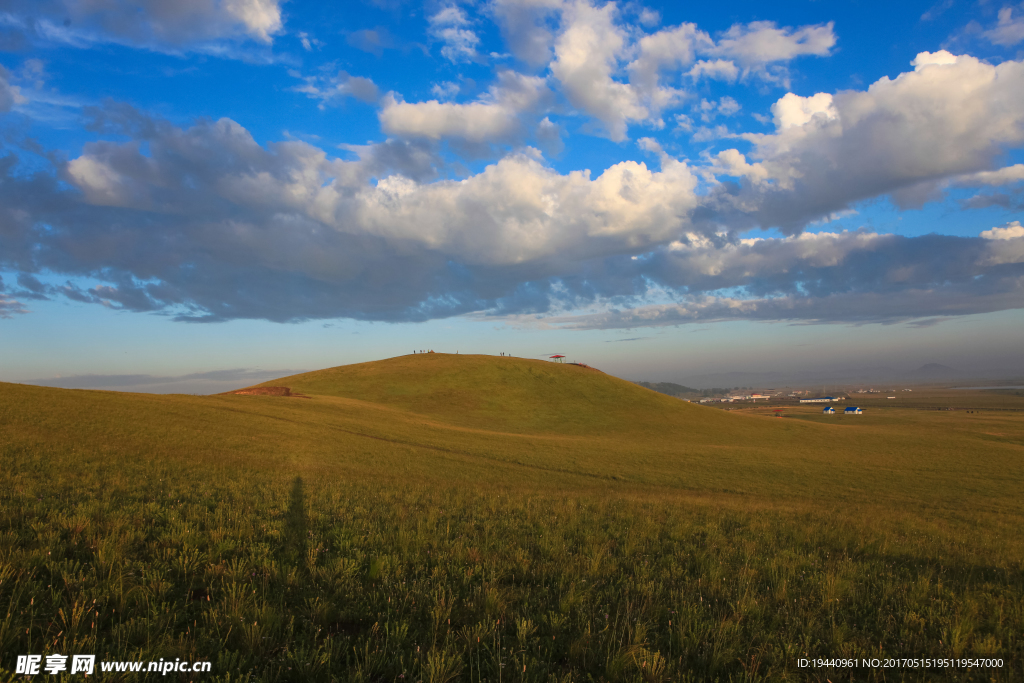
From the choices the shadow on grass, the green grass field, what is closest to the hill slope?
the green grass field

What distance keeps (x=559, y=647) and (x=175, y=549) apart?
6.34 metres

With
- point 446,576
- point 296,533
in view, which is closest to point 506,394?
point 296,533

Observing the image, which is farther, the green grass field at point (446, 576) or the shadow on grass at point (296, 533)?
the shadow on grass at point (296, 533)

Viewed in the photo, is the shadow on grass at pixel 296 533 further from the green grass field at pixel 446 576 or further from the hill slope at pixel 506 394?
the hill slope at pixel 506 394

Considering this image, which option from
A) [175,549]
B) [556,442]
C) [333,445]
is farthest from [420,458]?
A: [175,549]

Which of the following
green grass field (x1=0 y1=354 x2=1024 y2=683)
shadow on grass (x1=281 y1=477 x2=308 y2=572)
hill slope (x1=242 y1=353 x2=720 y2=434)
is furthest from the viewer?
hill slope (x1=242 y1=353 x2=720 y2=434)

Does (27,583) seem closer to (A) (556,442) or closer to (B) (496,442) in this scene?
(B) (496,442)

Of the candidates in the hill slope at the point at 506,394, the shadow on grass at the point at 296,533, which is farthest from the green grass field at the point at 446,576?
the hill slope at the point at 506,394

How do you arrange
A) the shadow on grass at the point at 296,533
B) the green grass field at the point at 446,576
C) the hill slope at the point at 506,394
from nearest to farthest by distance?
the green grass field at the point at 446,576 → the shadow on grass at the point at 296,533 → the hill slope at the point at 506,394

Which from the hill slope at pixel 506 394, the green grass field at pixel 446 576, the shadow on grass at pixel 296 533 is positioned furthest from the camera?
the hill slope at pixel 506 394

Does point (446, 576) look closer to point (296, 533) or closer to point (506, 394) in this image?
point (296, 533)

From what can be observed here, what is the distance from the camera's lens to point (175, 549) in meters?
7.06

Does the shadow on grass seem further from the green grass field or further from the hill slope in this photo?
the hill slope

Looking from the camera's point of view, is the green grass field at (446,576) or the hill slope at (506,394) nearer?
the green grass field at (446,576)
